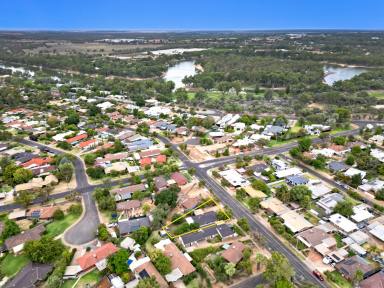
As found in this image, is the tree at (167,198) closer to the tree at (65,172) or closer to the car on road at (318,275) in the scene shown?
the tree at (65,172)

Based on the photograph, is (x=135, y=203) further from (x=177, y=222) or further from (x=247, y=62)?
(x=247, y=62)

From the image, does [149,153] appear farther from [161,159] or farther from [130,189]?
[130,189]

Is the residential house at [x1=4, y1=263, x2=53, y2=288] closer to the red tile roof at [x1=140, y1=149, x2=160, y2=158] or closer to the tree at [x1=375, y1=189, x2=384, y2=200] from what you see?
the red tile roof at [x1=140, y1=149, x2=160, y2=158]

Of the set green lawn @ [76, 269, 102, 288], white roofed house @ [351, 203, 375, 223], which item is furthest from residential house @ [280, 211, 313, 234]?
green lawn @ [76, 269, 102, 288]

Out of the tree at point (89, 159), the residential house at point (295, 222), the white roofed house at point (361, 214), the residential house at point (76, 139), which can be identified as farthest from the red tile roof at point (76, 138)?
the white roofed house at point (361, 214)

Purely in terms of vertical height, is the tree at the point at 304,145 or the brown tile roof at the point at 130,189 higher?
the tree at the point at 304,145

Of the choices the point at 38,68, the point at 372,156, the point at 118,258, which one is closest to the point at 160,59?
the point at 38,68

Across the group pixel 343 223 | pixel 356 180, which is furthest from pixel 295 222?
pixel 356 180
